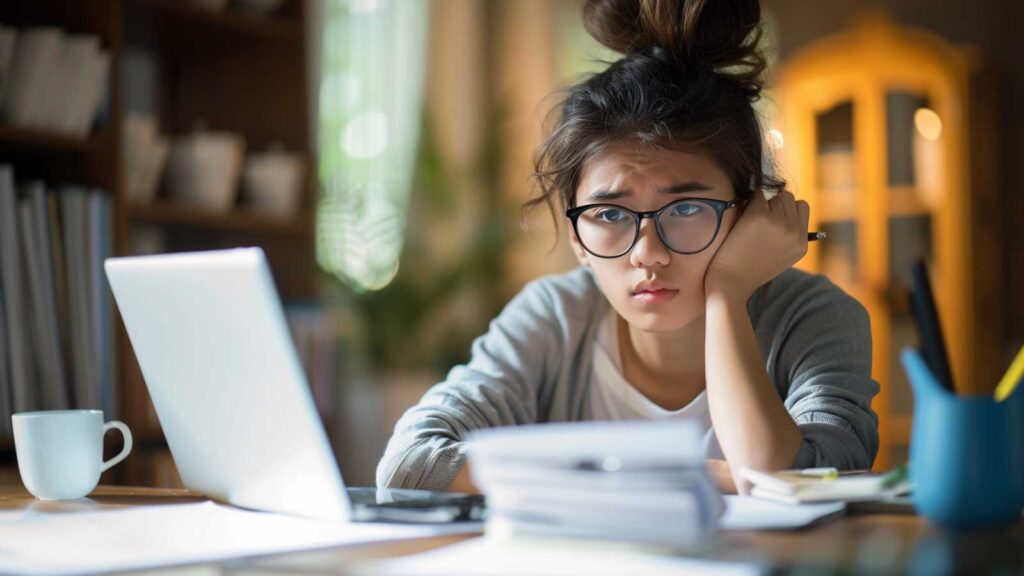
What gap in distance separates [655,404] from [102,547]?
83cm

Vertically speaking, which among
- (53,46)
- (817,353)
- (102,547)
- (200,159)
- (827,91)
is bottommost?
(102,547)

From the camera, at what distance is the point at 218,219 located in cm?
236

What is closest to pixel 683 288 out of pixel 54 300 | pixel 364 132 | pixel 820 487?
pixel 820 487

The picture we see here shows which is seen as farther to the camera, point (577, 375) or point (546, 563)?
point (577, 375)

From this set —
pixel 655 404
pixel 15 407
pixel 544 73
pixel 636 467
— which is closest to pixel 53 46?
pixel 15 407

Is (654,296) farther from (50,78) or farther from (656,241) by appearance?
(50,78)

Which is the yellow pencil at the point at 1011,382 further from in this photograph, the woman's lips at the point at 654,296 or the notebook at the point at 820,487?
the woman's lips at the point at 654,296

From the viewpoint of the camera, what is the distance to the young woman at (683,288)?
1245mm

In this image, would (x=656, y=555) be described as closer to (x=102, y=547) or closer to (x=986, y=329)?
(x=102, y=547)

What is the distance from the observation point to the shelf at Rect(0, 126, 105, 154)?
1928 mm

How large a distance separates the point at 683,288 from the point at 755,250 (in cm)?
10

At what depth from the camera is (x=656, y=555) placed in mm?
783

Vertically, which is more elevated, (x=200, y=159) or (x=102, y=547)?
(x=200, y=159)

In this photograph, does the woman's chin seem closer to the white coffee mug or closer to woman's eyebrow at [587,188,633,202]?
woman's eyebrow at [587,188,633,202]
